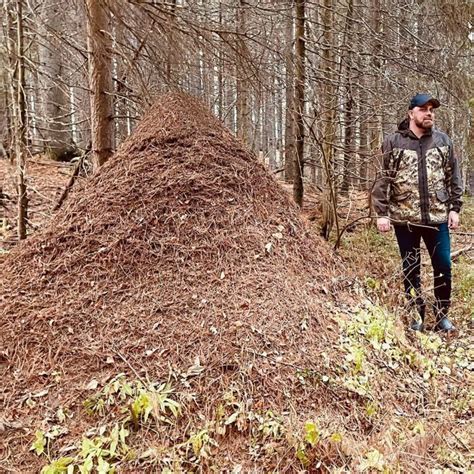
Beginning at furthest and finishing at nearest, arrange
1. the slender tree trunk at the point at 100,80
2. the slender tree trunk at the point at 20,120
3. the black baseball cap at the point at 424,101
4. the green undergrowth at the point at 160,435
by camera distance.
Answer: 1. the slender tree trunk at the point at 20,120
2. the slender tree trunk at the point at 100,80
3. the black baseball cap at the point at 424,101
4. the green undergrowth at the point at 160,435

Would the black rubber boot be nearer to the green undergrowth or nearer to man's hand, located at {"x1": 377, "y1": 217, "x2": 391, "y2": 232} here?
man's hand, located at {"x1": 377, "y1": 217, "x2": 391, "y2": 232}

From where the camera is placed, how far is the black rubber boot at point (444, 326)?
4.44 meters

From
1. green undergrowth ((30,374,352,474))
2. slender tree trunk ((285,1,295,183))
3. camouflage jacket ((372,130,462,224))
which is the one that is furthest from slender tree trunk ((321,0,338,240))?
green undergrowth ((30,374,352,474))

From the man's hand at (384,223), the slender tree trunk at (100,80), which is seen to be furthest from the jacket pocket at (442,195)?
the slender tree trunk at (100,80)

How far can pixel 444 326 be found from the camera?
4457mm

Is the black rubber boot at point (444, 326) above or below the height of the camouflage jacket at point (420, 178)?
below

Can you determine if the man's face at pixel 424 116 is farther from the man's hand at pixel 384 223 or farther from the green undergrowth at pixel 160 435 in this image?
the green undergrowth at pixel 160 435

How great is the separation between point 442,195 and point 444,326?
1.27 m

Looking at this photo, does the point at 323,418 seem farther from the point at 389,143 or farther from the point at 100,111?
the point at 100,111

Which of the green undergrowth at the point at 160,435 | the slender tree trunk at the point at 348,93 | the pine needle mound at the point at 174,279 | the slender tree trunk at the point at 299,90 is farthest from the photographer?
the slender tree trunk at the point at 299,90

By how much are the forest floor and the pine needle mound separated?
0.01 metres

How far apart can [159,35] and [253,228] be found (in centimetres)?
229

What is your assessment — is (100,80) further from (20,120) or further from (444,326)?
(444,326)

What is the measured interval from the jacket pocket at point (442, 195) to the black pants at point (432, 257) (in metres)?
0.24
